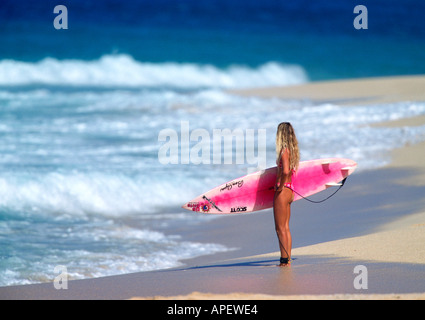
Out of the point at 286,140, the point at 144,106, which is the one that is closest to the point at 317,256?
the point at 286,140

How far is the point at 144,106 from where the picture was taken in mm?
17719

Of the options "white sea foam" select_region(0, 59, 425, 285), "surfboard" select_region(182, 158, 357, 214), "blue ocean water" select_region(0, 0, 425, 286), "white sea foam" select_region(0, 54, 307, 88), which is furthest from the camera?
"white sea foam" select_region(0, 54, 307, 88)

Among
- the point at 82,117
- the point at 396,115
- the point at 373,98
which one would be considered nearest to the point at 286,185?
the point at 396,115

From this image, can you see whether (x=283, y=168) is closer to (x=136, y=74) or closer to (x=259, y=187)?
(x=259, y=187)

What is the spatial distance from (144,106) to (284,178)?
13058 millimetres

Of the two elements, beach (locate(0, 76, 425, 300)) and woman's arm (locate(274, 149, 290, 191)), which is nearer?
beach (locate(0, 76, 425, 300))

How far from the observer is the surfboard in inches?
228

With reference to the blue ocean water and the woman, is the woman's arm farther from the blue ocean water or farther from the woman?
the blue ocean water

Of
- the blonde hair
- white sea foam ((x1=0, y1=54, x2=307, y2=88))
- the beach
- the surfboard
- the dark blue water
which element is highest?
the dark blue water

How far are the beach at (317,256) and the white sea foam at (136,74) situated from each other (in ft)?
58.7

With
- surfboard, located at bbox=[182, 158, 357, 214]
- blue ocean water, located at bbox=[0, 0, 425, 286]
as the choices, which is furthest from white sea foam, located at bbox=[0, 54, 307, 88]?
surfboard, located at bbox=[182, 158, 357, 214]

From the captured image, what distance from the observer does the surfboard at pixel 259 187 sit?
19.0ft

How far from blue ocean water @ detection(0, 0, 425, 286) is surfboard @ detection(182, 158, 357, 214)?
730 mm
